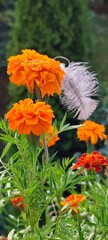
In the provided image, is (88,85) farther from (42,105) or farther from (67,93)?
(42,105)

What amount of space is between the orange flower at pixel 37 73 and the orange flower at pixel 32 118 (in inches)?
3.4

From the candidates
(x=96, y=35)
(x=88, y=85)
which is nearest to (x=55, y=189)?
(x=88, y=85)

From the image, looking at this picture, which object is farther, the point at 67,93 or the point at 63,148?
the point at 63,148

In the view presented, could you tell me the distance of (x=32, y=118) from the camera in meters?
1.46

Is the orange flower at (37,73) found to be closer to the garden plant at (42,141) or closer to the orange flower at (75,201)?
the garden plant at (42,141)

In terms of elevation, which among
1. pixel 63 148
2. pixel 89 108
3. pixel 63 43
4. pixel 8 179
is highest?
pixel 63 43

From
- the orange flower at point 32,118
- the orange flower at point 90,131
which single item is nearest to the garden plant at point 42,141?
the orange flower at point 32,118

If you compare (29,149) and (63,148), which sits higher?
(63,148)

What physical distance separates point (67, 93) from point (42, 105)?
289 mm

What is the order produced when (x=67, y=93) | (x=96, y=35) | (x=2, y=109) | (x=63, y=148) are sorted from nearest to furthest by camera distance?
(x=67, y=93)
(x=63, y=148)
(x=2, y=109)
(x=96, y=35)

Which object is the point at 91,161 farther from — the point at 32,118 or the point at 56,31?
the point at 56,31

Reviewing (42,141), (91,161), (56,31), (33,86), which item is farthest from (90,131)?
(56,31)

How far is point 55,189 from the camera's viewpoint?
1.63m

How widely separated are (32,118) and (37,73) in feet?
0.45
